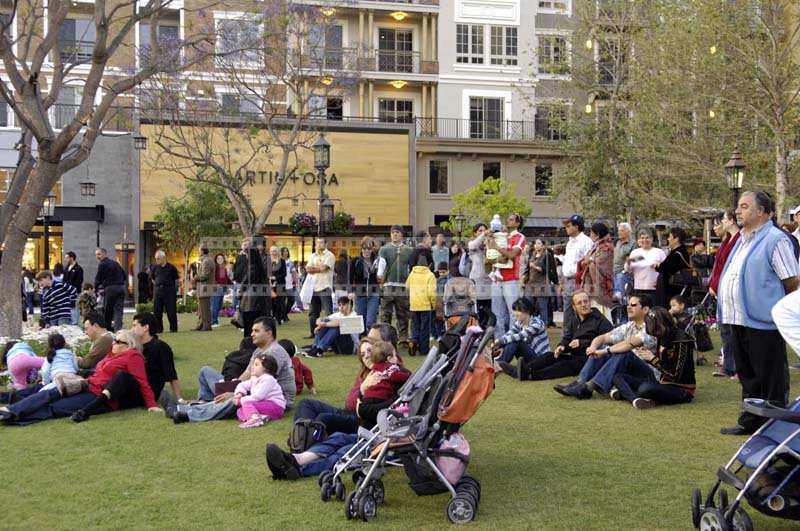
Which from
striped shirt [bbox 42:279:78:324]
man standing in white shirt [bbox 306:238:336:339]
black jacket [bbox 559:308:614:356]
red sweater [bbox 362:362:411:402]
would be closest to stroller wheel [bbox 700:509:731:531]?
red sweater [bbox 362:362:411:402]

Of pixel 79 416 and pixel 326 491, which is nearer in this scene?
pixel 326 491

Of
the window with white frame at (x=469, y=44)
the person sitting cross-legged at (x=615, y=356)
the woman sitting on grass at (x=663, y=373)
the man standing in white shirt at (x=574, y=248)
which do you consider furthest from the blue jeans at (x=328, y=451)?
the window with white frame at (x=469, y=44)

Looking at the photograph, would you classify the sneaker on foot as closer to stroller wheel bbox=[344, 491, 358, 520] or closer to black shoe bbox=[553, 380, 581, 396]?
black shoe bbox=[553, 380, 581, 396]

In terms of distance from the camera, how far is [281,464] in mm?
6684

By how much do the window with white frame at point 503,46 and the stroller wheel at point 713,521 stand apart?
39.7m

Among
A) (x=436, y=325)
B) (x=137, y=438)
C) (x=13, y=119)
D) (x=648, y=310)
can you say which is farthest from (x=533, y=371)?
(x=13, y=119)

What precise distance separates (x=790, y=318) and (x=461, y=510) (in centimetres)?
234

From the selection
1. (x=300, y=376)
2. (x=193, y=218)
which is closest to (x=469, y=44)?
(x=193, y=218)

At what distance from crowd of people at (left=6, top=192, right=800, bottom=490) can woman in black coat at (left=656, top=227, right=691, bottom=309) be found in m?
0.02

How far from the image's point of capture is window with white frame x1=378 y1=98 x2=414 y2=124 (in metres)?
42.0

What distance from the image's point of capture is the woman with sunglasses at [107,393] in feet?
31.3

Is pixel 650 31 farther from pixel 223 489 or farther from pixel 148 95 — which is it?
pixel 223 489

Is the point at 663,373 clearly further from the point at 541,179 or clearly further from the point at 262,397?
the point at 541,179

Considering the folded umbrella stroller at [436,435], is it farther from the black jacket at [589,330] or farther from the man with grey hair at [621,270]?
the man with grey hair at [621,270]
